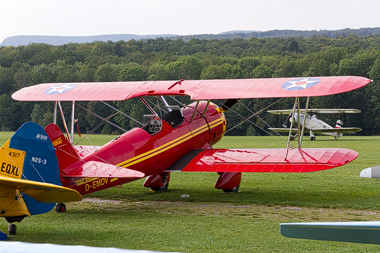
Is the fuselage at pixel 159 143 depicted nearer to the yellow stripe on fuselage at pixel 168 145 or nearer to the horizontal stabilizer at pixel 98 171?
the yellow stripe on fuselage at pixel 168 145

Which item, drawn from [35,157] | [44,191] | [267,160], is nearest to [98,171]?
[35,157]

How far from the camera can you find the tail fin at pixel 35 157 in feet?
18.4

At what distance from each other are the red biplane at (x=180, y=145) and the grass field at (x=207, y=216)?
571 millimetres

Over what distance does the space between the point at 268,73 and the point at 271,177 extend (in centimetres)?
5213

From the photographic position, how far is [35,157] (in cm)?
581

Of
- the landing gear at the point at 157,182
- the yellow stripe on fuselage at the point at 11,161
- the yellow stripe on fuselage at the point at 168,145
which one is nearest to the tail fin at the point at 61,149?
the yellow stripe on fuselage at the point at 168,145

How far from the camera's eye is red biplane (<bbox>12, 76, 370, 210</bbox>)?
24.6ft

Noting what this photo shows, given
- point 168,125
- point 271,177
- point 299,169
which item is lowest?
point 271,177

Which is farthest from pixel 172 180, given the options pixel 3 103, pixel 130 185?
pixel 3 103

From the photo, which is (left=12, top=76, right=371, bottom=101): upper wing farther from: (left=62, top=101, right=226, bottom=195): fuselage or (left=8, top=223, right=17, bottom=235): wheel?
(left=8, top=223, right=17, bottom=235): wheel

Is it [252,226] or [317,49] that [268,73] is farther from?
[252,226]

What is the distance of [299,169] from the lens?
8461 millimetres

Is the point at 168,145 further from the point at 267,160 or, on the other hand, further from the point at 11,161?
the point at 11,161

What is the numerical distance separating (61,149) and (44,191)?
2.43 meters
